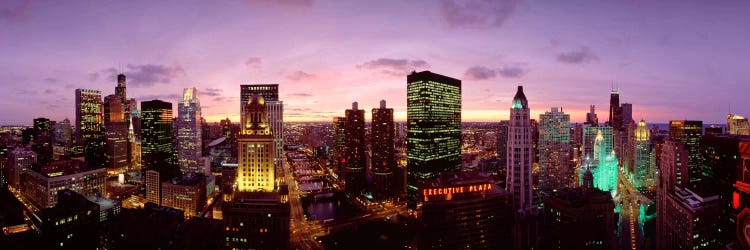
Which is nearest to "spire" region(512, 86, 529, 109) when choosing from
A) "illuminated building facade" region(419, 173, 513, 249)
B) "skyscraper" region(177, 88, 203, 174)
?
"illuminated building facade" region(419, 173, 513, 249)

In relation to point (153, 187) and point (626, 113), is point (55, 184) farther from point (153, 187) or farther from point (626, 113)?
point (626, 113)

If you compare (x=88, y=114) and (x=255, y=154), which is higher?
(x=88, y=114)

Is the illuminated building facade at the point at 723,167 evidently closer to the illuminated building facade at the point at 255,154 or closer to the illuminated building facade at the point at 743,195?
the illuminated building facade at the point at 743,195

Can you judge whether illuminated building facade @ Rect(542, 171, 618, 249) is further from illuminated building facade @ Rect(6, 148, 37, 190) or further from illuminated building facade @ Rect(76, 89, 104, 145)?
illuminated building facade @ Rect(76, 89, 104, 145)

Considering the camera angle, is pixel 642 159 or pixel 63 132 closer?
pixel 642 159

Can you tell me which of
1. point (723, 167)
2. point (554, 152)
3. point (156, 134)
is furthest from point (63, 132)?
point (723, 167)

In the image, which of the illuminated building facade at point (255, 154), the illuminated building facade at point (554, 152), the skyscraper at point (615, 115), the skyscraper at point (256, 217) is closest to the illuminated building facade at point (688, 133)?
the illuminated building facade at point (554, 152)
